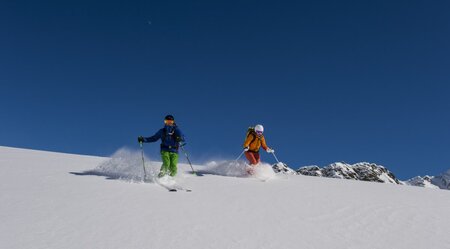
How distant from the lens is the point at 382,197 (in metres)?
8.27

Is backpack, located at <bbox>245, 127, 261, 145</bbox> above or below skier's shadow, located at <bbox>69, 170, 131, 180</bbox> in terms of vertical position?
above

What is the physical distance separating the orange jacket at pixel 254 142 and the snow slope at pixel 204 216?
3716 mm

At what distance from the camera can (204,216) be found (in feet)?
19.6

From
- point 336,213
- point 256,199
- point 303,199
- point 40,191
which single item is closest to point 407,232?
point 336,213

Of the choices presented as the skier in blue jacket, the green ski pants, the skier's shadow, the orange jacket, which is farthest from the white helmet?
the skier's shadow

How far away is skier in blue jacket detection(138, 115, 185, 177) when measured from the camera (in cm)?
1018

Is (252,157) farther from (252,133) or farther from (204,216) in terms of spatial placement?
(204,216)

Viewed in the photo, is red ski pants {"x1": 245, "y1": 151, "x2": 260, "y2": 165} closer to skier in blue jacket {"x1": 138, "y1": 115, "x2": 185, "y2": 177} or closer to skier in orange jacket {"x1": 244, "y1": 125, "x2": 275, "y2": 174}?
skier in orange jacket {"x1": 244, "y1": 125, "x2": 275, "y2": 174}

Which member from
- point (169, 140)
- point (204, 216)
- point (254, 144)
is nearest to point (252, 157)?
point (254, 144)

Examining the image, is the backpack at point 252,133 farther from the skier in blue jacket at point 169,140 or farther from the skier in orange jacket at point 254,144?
the skier in blue jacket at point 169,140

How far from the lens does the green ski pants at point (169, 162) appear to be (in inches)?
394

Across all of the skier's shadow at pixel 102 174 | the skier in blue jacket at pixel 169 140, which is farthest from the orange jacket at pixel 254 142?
the skier's shadow at pixel 102 174

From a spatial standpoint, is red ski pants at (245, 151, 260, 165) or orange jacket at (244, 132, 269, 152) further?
orange jacket at (244, 132, 269, 152)

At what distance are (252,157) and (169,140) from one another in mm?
3374
